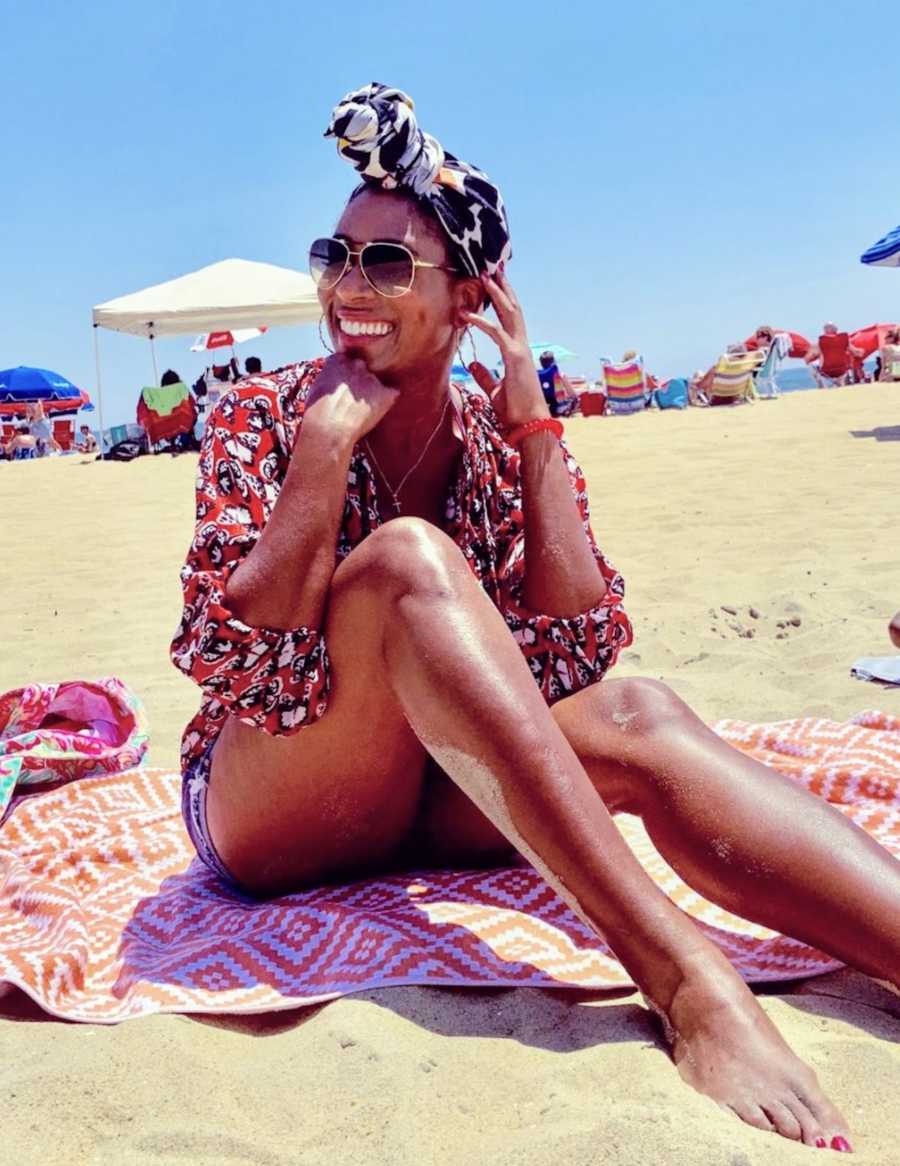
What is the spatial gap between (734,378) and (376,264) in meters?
18.5

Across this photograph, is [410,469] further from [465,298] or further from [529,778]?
[529,778]

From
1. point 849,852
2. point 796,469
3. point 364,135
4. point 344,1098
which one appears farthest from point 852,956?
point 796,469

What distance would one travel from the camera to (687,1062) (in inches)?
64.7

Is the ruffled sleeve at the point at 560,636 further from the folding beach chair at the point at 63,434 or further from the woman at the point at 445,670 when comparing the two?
the folding beach chair at the point at 63,434

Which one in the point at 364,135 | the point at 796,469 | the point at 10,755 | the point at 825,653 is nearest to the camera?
the point at 364,135

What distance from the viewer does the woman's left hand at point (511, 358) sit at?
239 centimetres

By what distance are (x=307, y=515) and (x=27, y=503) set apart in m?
10.2

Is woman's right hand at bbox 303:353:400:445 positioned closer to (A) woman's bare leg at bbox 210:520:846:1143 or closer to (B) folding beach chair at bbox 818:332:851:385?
(A) woman's bare leg at bbox 210:520:846:1143

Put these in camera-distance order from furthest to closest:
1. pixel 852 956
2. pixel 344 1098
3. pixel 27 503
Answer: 1. pixel 27 503
2. pixel 852 956
3. pixel 344 1098

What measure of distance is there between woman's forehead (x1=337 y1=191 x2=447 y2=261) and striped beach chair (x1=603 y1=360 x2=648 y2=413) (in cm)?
1804

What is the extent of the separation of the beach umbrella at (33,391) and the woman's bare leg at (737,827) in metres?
27.8

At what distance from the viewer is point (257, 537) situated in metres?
2.11

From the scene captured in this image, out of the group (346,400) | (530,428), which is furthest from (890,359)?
(346,400)

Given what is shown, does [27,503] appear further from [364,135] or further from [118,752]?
[364,135]
